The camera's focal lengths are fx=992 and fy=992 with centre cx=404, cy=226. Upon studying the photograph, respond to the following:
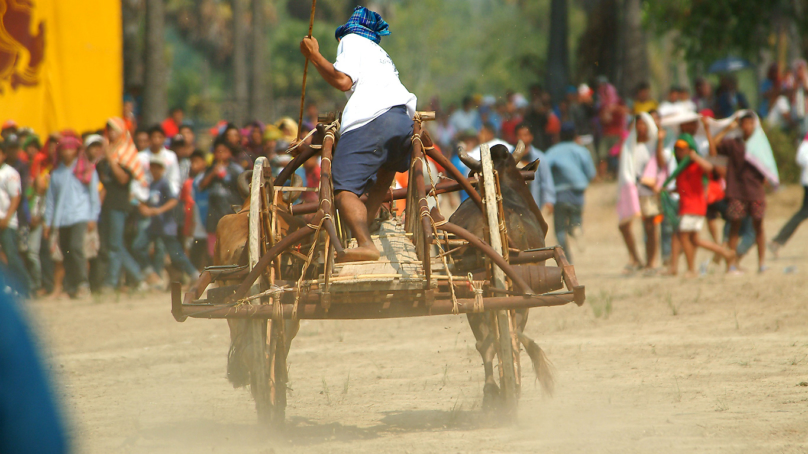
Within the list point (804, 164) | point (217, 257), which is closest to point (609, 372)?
point (217, 257)

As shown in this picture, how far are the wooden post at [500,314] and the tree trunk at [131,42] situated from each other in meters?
15.8

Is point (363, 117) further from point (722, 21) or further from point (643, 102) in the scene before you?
point (722, 21)

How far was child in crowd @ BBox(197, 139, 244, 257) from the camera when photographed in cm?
1162

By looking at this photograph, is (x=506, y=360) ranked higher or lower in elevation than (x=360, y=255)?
lower

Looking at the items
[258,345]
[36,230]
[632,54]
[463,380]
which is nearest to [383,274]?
[258,345]

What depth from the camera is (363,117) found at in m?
5.29

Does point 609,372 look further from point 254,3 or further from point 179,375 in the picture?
point 254,3

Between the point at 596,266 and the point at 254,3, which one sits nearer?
the point at 596,266

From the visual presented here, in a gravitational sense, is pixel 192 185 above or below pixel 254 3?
below

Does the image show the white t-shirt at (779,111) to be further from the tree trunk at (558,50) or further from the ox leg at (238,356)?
the ox leg at (238,356)

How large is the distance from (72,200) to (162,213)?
3.50ft

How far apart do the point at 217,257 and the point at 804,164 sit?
8.52 metres

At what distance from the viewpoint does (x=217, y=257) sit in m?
6.52

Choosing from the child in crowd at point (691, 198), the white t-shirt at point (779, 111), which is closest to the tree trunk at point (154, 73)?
the child in crowd at point (691, 198)
